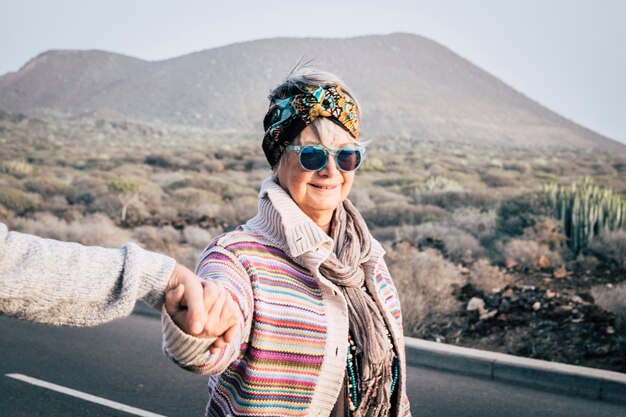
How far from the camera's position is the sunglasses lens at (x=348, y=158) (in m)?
2.63

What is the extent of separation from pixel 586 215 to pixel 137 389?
9011 mm

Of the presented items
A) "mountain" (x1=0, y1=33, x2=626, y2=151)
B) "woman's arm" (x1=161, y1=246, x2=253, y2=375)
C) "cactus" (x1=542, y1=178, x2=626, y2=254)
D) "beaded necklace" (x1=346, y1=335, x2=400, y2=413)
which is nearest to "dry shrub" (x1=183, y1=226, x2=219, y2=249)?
"cactus" (x1=542, y1=178, x2=626, y2=254)

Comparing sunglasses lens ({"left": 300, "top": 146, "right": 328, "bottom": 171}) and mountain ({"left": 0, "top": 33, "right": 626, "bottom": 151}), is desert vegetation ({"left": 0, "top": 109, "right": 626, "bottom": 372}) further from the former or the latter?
mountain ({"left": 0, "top": 33, "right": 626, "bottom": 151})

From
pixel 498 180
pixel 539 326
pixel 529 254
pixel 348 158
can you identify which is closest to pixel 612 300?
pixel 539 326

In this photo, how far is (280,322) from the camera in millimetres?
2221

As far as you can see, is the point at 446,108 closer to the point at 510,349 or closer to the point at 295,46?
the point at 295,46

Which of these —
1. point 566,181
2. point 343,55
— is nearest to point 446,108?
point 343,55

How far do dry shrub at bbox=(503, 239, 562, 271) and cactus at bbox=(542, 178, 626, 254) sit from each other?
1075 millimetres

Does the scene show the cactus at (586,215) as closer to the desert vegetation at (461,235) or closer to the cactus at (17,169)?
the desert vegetation at (461,235)

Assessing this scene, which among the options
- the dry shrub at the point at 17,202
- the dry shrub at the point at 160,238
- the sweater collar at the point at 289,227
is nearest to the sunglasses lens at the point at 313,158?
the sweater collar at the point at 289,227

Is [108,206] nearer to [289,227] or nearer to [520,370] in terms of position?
[520,370]

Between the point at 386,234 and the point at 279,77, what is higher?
the point at 279,77

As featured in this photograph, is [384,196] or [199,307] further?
[384,196]

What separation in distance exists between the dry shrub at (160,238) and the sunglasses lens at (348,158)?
11398mm
